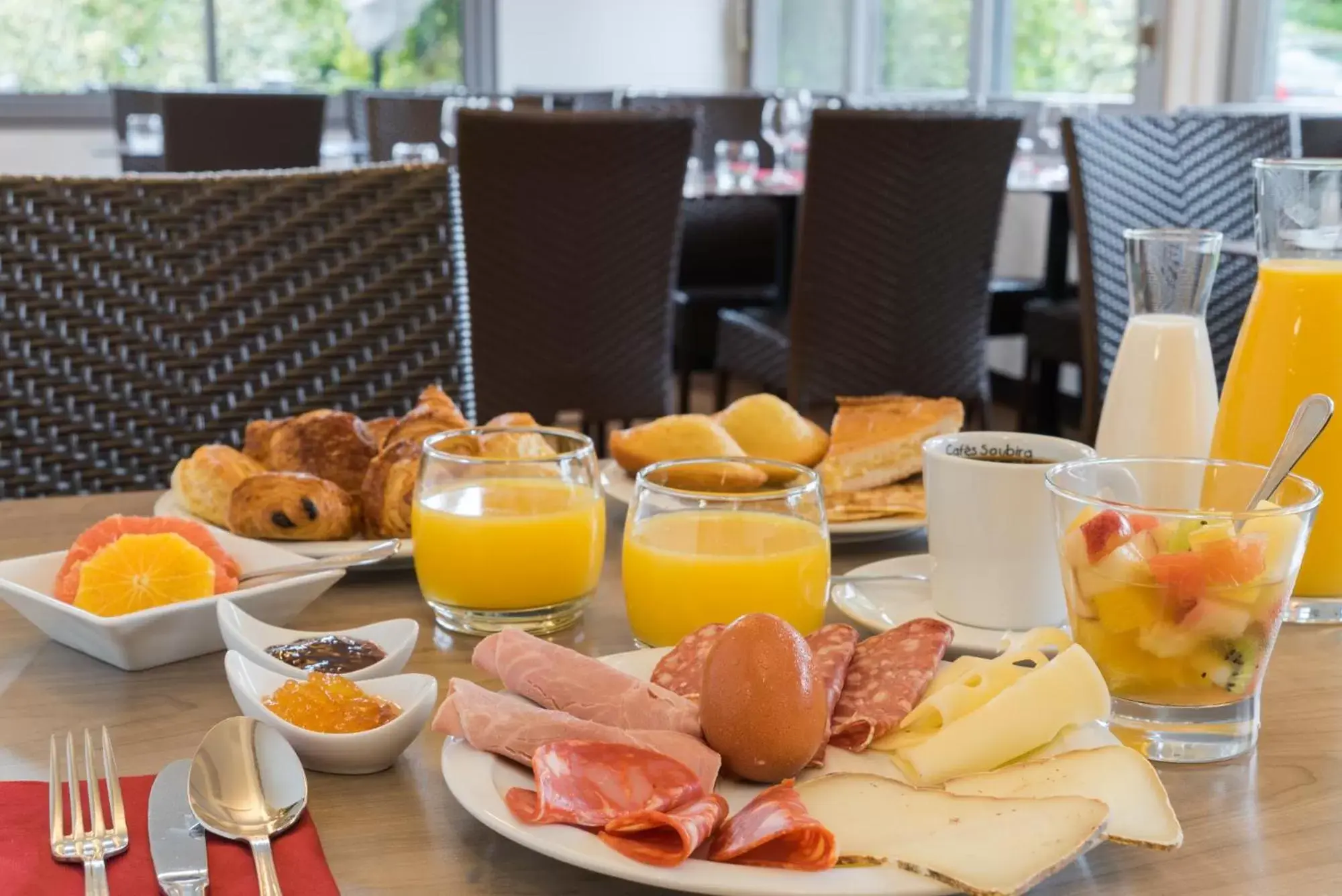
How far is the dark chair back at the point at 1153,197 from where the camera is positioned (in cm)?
195

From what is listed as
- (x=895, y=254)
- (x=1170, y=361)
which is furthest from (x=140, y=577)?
(x=895, y=254)

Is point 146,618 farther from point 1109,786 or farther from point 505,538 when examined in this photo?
point 1109,786

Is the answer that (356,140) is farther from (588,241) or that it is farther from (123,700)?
(123,700)

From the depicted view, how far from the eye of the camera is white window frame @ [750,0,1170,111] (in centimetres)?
444

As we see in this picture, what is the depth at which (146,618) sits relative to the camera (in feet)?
2.35

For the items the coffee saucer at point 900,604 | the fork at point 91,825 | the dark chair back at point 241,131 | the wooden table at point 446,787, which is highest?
A: the dark chair back at point 241,131

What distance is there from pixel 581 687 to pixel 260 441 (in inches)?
20.4

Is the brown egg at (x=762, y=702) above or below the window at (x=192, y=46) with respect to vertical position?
below

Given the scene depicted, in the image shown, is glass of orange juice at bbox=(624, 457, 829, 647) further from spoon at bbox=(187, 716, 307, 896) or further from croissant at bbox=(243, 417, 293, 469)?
croissant at bbox=(243, 417, 293, 469)

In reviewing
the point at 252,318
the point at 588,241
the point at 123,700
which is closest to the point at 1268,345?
the point at 123,700

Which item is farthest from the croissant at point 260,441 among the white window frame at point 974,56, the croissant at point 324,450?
the white window frame at point 974,56

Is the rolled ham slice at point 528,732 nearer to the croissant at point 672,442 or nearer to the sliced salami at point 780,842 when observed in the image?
the sliced salami at point 780,842

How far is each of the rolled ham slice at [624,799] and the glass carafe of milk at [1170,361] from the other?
1.63 ft

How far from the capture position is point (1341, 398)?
2.88 feet
